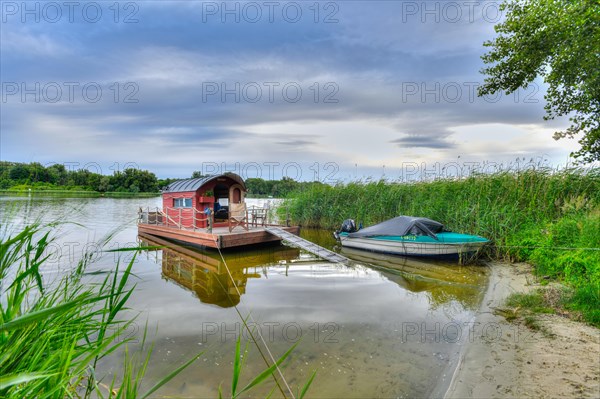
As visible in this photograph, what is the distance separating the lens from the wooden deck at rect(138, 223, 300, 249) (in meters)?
12.1

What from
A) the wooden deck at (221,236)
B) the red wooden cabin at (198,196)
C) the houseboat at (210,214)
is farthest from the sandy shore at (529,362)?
the red wooden cabin at (198,196)

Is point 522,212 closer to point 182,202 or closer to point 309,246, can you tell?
point 309,246

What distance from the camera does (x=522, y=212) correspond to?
34.0 ft

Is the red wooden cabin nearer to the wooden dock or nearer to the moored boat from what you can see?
the wooden dock

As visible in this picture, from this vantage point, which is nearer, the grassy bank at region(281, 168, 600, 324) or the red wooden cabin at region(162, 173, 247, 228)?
the grassy bank at region(281, 168, 600, 324)

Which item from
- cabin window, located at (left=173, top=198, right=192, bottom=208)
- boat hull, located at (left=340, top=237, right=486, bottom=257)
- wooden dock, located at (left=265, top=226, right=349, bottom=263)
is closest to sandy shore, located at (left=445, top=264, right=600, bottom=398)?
boat hull, located at (left=340, top=237, right=486, bottom=257)

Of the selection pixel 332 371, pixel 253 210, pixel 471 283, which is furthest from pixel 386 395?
pixel 253 210

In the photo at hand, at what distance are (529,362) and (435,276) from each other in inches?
207

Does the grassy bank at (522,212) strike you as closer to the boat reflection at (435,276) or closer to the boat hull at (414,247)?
the boat hull at (414,247)

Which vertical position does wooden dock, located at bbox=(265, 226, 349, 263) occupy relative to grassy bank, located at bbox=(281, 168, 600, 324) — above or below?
below

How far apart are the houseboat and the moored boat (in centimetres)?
366

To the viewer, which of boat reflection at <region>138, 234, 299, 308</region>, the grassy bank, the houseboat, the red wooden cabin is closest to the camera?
the grassy bank

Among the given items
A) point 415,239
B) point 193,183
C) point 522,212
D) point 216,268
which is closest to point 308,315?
point 216,268

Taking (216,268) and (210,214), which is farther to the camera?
(210,214)
